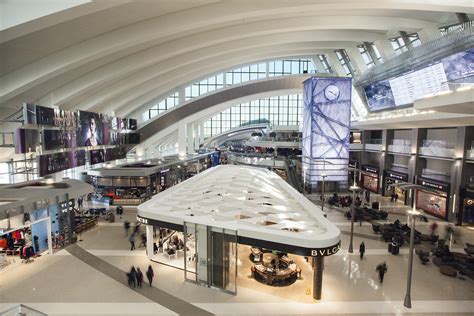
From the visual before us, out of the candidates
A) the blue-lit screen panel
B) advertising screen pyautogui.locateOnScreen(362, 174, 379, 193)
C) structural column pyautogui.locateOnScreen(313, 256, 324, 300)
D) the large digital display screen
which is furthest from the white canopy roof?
advertising screen pyautogui.locateOnScreen(362, 174, 379, 193)

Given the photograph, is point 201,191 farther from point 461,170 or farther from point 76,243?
point 461,170

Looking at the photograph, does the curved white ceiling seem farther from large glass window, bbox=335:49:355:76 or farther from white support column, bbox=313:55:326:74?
white support column, bbox=313:55:326:74

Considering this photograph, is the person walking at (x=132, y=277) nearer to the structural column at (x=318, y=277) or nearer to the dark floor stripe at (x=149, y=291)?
the dark floor stripe at (x=149, y=291)

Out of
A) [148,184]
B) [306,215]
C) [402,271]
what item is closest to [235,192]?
[306,215]

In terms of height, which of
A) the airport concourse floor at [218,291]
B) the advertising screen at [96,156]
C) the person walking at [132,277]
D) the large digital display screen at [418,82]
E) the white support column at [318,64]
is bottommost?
the airport concourse floor at [218,291]

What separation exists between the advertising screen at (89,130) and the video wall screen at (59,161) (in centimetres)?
86

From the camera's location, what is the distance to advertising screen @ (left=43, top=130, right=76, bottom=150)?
15.7 metres

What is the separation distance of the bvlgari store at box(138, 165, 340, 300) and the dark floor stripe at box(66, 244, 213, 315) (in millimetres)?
1296

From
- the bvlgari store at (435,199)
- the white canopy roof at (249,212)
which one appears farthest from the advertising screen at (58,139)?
A: the bvlgari store at (435,199)

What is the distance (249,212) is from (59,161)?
1268 centimetres

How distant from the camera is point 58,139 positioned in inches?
666

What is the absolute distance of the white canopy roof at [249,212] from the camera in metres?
9.16

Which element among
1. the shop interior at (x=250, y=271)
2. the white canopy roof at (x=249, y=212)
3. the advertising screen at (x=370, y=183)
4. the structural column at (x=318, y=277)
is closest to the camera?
the white canopy roof at (x=249, y=212)

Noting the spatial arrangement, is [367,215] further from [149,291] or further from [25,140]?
[25,140]
